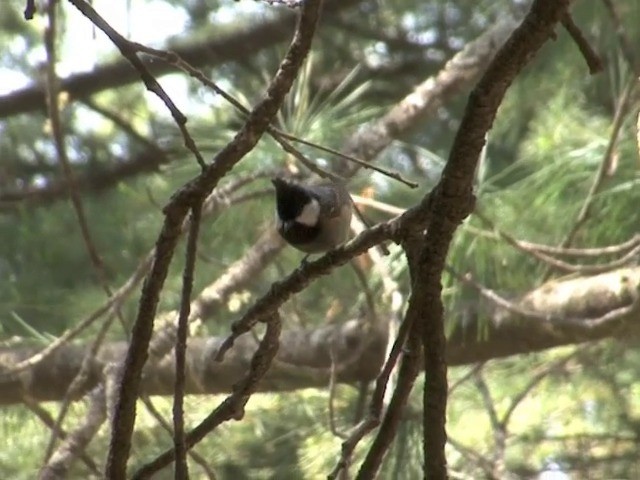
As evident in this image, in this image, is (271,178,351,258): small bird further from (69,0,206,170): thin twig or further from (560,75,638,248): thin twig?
(560,75,638,248): thin twig

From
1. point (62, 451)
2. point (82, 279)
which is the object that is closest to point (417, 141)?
point (82, 279)

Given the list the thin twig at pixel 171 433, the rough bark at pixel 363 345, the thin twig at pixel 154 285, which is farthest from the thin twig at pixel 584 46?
the rough bark at pixel 363 345

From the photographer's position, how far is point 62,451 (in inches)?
35.0

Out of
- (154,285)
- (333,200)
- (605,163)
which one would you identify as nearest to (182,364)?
(154,285)

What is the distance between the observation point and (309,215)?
29.6 inches

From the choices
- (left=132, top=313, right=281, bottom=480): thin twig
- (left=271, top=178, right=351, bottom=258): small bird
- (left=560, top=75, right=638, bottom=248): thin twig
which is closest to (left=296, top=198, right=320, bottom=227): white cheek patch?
(left=271, top=178, right=351, bottom=258): small bird

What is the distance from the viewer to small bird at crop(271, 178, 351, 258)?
0.75 meters

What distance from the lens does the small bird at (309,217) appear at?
75 centimetres

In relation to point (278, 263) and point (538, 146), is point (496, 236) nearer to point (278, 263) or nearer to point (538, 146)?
point (278, 263)

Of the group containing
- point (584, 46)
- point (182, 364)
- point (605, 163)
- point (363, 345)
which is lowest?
point (182, 364)

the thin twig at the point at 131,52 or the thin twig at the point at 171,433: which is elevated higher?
the thin twig at the point at 131,52

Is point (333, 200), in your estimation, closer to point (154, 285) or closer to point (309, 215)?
point (309, 215)

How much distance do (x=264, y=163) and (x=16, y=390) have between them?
378mm

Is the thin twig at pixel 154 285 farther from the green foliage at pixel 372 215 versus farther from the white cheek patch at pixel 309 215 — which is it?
the green foliage at pixel 372 215
